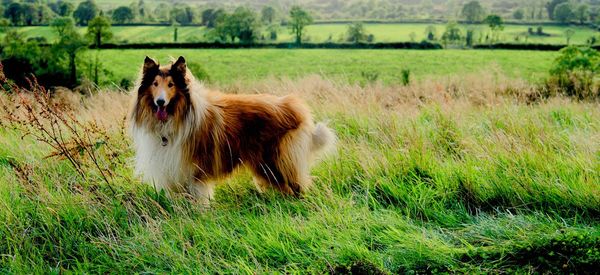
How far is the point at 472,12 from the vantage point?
81.1 m

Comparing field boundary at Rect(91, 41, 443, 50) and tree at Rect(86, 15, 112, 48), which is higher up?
tree at Rect(86, 15, 112, 48)

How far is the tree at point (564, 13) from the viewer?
249 feet

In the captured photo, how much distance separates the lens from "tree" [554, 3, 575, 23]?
7594 centimetres

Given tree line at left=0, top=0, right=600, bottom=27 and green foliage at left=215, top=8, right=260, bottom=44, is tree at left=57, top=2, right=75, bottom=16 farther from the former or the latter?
green foliage at left=215, top=8, right=260, bottom=44

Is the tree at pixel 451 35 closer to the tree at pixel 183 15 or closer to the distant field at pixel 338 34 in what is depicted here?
the distant field at pixel 338 34

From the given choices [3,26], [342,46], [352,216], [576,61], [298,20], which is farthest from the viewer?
[298,20]

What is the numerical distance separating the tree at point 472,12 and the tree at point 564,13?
33.7 ft

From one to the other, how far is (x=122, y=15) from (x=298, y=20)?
23754mm

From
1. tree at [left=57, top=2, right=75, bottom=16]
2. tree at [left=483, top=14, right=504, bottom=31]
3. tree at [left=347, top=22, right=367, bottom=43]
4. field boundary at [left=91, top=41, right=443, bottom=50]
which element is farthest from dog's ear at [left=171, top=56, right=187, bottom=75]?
tree at [left=483, top=14, right=504, bottom=31]

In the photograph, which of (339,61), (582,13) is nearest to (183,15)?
(339,61)

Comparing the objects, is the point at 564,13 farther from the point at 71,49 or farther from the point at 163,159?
the point at 163,159

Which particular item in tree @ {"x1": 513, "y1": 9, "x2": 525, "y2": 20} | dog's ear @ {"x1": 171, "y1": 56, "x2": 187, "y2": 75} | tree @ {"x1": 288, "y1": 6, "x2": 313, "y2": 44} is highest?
tree @ {"x1": 513, "y1": 9, "x2": 525, "y2": 20}

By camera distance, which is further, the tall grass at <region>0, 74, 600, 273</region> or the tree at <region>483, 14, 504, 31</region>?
the tree at <region>483, 14, 504, 31</region>

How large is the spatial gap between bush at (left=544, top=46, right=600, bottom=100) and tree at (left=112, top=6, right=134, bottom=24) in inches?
2524
